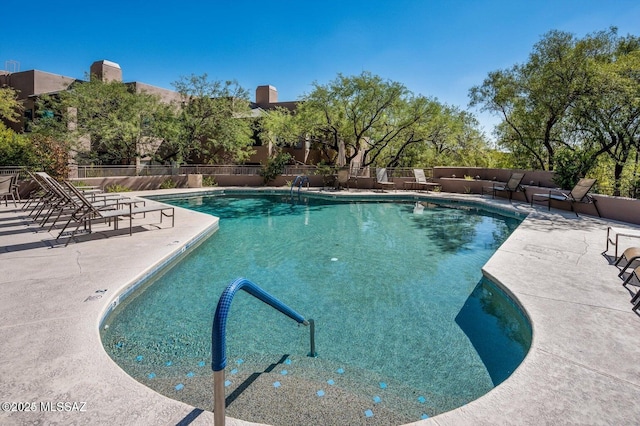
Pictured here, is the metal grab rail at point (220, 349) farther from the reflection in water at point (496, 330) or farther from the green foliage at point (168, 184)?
the green foliage at point (168, 184)

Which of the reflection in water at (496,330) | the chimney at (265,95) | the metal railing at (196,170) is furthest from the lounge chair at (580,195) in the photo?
the chimney at (265,95)

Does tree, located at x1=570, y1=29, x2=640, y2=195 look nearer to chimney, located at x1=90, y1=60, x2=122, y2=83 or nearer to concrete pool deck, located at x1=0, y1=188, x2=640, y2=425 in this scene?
concrete pool deck, located at x1=0, y1=188, x2=640, y2=425

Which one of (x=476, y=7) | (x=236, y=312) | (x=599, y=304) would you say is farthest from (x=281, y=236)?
(x=476, y=7)

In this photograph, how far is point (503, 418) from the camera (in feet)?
6.95

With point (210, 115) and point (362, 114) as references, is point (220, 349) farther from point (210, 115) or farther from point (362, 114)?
point (210, 115)

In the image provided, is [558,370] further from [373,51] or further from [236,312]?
[373,51]

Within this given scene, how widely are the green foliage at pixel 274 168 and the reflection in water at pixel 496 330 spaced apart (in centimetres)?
1584

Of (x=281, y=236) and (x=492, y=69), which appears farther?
(x=492, y=69)

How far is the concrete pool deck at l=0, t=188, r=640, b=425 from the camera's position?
213 cm

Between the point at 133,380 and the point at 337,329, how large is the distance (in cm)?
229

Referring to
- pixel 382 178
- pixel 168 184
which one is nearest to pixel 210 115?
pixel 168 184

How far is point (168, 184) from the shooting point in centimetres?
1798

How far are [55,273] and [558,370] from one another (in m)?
5.81

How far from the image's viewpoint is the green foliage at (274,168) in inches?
771
